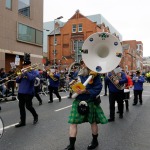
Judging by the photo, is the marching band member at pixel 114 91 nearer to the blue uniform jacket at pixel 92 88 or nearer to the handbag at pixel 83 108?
the blue uniform jacket at pixel 92 88

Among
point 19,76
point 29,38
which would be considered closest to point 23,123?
point 19,76

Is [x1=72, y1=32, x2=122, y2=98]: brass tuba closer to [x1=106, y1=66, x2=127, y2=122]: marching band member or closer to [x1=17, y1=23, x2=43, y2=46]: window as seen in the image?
[x1=106, y1=66, x2=127, y2=122]: marching band member

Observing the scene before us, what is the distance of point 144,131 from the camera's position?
20.5 ft

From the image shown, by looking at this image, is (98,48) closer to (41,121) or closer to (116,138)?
(116,138)

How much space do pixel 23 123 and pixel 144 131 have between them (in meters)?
3.11

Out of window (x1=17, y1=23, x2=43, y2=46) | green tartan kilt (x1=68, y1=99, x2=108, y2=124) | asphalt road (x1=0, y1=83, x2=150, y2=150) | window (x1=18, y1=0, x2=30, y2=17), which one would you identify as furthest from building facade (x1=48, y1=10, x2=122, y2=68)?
green tartan kilt (x1=68, y1=99, x2=108, y2=124)

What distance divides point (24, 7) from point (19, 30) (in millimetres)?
2807

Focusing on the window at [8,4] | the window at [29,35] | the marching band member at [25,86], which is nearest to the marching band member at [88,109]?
the marching band member at [25,86]

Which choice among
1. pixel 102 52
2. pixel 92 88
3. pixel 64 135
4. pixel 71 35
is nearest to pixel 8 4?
pixel 64 135

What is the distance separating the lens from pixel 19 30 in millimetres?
23578

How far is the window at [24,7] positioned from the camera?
→ 24.1 metres

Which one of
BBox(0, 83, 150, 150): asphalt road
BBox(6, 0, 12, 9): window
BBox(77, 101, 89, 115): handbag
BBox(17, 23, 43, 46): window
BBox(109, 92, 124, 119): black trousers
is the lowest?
BBox(0, 83, 150, 150): asphalt road

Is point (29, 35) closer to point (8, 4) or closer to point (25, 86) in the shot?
point (8, 4)

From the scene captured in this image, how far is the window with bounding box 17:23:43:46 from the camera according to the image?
23.7 m
